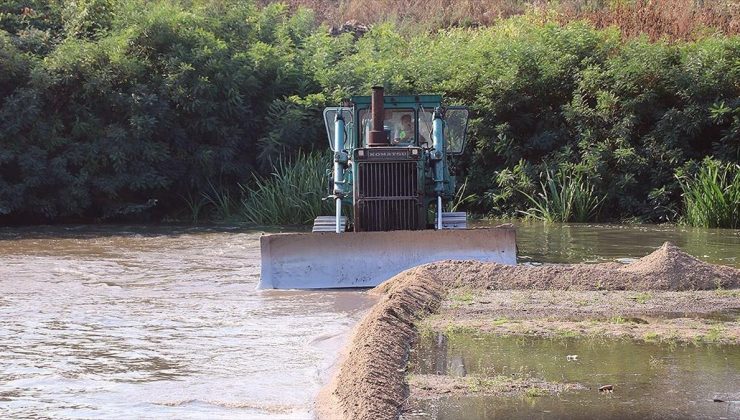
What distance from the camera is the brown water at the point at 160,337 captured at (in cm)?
678

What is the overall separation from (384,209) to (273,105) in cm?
886

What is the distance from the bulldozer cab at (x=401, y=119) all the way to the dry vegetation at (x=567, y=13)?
358 inches

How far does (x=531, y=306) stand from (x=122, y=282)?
194 inches

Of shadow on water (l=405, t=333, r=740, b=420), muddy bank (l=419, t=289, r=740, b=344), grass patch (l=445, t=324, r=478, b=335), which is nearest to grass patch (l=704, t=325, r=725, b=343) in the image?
muddy bank (l=419, t=289, r=740, b=344)

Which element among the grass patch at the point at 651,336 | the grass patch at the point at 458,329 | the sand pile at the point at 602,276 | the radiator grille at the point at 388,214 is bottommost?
the grass patch at the point at 651,336

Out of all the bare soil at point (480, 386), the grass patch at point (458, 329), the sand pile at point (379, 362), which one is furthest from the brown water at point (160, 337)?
the grass patch at point (458, 329)

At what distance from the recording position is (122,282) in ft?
40.3

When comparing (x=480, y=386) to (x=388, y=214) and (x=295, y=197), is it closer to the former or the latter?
(x=388, y=214)

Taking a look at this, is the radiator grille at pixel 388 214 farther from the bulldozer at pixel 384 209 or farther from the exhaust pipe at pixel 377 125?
the exhaust pipe at pixel 377 125

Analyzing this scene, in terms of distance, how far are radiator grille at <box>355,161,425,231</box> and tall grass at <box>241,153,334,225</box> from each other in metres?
6.35

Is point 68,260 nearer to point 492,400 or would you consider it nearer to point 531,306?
point 531,306

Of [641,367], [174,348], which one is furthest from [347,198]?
[641,367]

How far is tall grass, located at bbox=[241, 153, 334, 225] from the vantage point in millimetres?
19531

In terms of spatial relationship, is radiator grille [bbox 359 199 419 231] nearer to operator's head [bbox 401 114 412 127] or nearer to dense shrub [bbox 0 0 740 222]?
operator's head [bbox 401 114 412 127]
